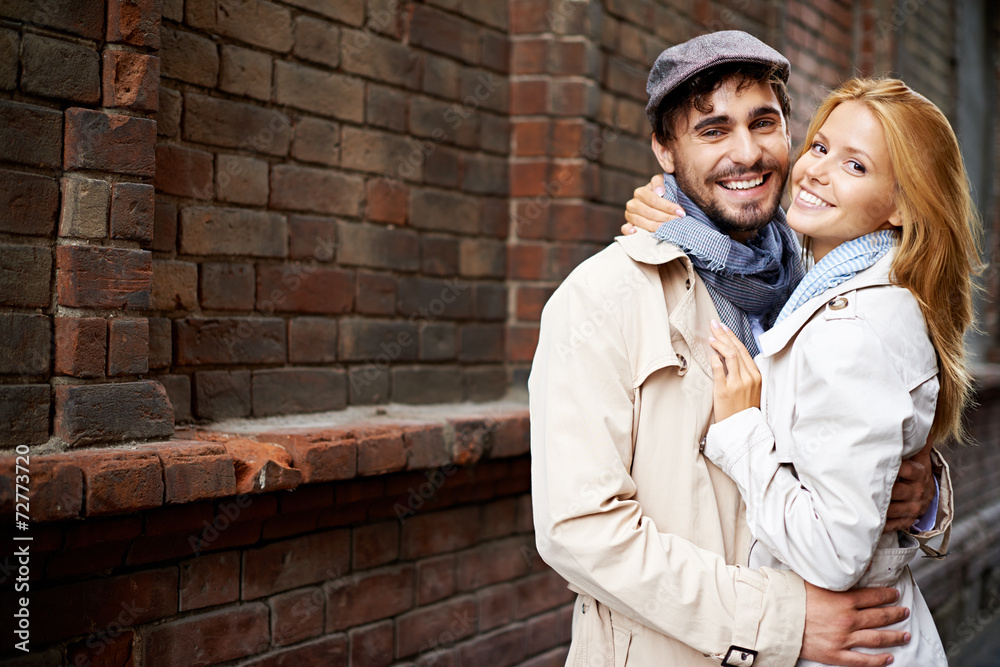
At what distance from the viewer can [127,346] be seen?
1792mm

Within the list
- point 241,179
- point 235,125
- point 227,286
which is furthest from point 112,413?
point 235,125

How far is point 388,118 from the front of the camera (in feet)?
8.64

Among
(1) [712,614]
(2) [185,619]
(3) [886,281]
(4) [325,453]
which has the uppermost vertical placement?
(3) [886,281]

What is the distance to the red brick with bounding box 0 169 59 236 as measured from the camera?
5.48ft

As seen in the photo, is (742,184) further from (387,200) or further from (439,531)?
(439,531)

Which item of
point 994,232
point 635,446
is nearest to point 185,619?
A: point 635,446

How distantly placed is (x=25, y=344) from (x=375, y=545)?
113 centimetres

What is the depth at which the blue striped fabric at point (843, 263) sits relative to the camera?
1.74 m

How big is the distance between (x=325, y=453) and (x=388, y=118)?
1.12 meters

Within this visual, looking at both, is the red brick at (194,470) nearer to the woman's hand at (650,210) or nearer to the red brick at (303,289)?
the red brick at (303,289)

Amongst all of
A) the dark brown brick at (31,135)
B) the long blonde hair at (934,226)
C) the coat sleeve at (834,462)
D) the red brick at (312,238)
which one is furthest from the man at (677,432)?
the dark brown brick at (31,135)

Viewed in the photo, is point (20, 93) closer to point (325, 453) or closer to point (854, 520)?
point (325, 453)

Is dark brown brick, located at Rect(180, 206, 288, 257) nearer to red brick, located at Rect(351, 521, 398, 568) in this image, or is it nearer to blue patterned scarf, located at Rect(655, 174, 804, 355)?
red brick, located at Rect(351, 521, 398, 568)

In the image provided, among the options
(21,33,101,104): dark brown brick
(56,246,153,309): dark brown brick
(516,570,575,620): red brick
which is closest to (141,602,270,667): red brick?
(56,246,153,309): dark brown brick
